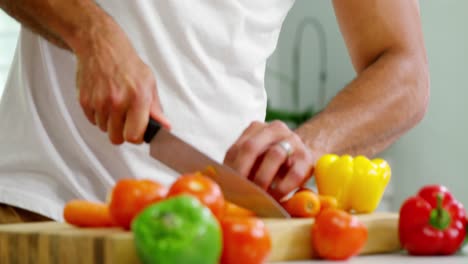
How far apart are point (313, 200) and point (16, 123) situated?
23.2 inches

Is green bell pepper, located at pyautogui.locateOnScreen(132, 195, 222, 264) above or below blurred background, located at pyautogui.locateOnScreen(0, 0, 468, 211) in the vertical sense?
above

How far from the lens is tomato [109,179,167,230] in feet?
3.82

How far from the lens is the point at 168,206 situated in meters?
1.01

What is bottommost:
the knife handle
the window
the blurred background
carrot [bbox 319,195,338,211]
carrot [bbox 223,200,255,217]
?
the blurred background

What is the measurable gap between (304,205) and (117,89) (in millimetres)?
347

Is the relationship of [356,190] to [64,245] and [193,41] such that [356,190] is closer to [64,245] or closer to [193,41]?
[193,41]

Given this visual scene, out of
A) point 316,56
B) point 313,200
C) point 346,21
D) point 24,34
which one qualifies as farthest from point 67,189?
point 316,56

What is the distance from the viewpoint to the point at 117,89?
1.34 metres

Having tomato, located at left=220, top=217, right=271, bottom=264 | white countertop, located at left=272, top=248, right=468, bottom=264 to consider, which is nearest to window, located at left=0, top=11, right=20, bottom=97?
white countertop, located at left=272, top=248, right=468, bottom=264

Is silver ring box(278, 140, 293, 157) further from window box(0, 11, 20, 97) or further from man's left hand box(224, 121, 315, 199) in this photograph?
window box(0, 11, 20, 97)

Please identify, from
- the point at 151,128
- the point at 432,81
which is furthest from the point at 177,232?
the point at 432,81

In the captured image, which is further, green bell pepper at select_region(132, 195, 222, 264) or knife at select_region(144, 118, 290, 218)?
knife at select_region(144, 118, 290, 218)

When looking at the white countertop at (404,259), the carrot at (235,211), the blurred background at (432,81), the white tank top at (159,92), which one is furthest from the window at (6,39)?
the white countertop at (404,259)

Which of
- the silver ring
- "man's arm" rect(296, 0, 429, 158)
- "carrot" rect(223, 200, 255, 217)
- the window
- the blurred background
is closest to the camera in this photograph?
"carrot" rect(223, 200, 255, 217)
